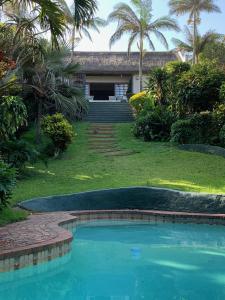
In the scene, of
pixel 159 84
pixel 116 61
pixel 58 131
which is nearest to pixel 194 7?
pixel 116 61

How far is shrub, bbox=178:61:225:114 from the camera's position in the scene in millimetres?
16375

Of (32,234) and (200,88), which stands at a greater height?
(200,88)

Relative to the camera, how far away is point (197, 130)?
53.6ft

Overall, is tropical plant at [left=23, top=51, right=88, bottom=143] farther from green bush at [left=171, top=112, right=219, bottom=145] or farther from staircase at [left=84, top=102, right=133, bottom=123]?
green bush at [left=171, top=112, right=219, bottom=145]

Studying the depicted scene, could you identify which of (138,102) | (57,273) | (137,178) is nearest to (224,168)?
(137,178)

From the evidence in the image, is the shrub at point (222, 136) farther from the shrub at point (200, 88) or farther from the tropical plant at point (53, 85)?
the tropical plant at point (53, 85)

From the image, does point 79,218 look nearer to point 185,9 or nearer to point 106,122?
point 106,122

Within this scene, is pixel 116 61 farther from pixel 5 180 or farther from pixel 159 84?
pixel 5 180

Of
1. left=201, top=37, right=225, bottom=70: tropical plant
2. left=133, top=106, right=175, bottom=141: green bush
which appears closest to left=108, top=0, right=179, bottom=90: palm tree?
left=201, top=37, right=225, bottom=70: tropical plant

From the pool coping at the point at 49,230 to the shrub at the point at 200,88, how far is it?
23.9 ft

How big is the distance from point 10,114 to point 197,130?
24.0 feet

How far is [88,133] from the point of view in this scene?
19703 mm

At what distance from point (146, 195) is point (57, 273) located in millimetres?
4601

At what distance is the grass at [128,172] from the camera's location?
1139cm
